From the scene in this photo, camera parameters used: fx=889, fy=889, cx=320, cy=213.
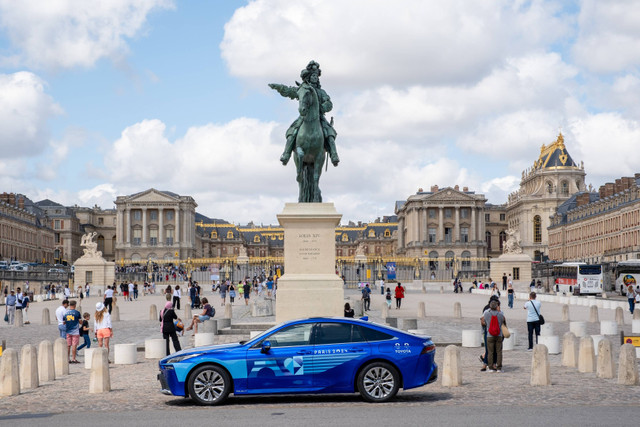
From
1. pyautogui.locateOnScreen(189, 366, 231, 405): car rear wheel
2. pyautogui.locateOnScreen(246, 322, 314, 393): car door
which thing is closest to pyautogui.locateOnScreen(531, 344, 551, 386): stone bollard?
pyautogui.locateOnScreen(246, 322, 314, 393): car door

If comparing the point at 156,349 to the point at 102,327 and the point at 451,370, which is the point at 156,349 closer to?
the point at 102,327

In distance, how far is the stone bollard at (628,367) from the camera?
53.3 feet

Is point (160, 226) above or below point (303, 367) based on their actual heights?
above

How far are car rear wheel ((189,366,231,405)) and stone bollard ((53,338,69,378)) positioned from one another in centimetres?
645

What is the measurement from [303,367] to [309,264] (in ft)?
27.8

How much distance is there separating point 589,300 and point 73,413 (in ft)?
146

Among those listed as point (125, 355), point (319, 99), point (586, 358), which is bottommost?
point (125, 355)

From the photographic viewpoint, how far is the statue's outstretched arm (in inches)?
932

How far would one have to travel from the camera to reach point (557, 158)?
178875 millimetres

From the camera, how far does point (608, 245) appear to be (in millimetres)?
124688

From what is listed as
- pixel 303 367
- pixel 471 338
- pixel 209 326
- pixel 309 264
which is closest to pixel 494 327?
pixel 303 367

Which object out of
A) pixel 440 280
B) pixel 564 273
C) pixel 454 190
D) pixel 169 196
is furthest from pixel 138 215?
pixel 564 273

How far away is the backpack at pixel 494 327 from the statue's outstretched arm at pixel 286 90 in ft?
28.1

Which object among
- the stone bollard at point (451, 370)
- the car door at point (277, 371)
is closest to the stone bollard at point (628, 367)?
the stone bollard at point (451, 370)
